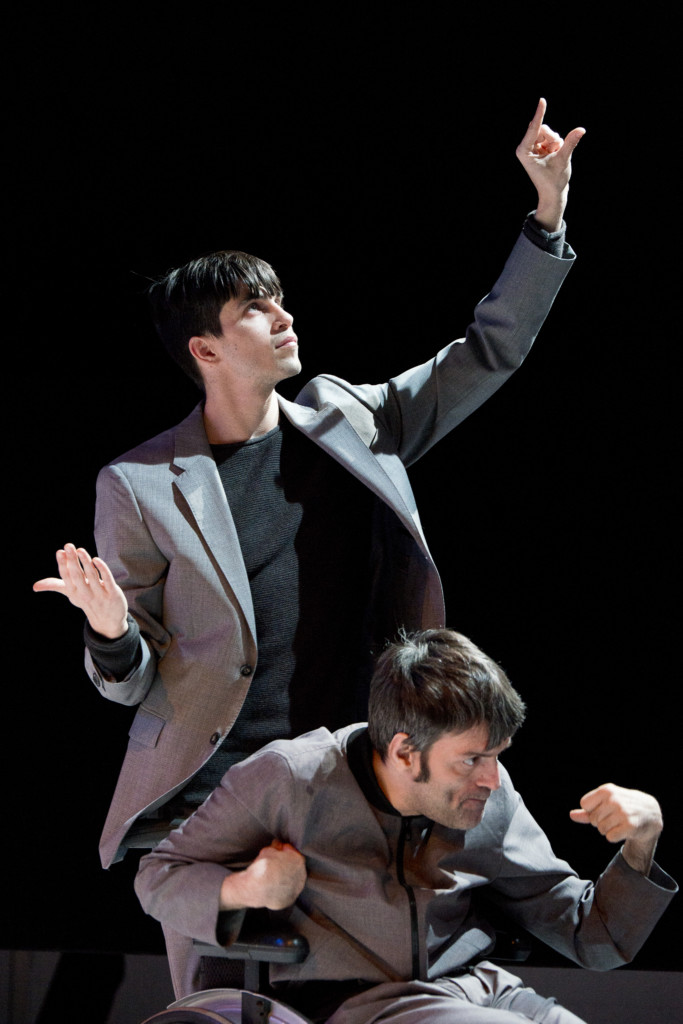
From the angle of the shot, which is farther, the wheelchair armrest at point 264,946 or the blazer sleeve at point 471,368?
the blazer sleeve at point 471,368

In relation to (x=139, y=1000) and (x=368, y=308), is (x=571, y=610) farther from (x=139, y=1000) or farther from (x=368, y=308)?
(x=139, y=1000)

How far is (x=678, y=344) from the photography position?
2756mm

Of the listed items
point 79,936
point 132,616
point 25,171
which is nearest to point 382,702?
point 132,616

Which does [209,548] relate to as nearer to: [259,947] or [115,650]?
[115,650]

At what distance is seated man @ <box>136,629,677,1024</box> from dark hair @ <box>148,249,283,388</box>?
0.84 metres

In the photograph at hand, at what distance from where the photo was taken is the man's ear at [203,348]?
2.15 m

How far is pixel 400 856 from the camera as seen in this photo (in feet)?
5.47

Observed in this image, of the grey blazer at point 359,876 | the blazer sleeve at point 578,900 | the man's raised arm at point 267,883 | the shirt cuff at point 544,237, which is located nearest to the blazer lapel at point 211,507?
the grey blazer at point 359,876

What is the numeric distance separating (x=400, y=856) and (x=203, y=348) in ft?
3.46

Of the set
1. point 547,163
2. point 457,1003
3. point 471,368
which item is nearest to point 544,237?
point 547,163

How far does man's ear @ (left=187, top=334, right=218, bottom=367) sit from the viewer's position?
2.15 meters

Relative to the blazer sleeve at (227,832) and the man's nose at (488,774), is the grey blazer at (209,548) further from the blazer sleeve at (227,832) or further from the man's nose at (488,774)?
the man's nose at (488,774)

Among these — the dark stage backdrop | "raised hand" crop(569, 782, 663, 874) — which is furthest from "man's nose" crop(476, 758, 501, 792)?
the dark stage backdrop

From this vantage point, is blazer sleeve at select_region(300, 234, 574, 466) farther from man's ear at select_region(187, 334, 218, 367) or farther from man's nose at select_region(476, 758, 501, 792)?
man's nose at select_region(476, 758, 501, 792)
